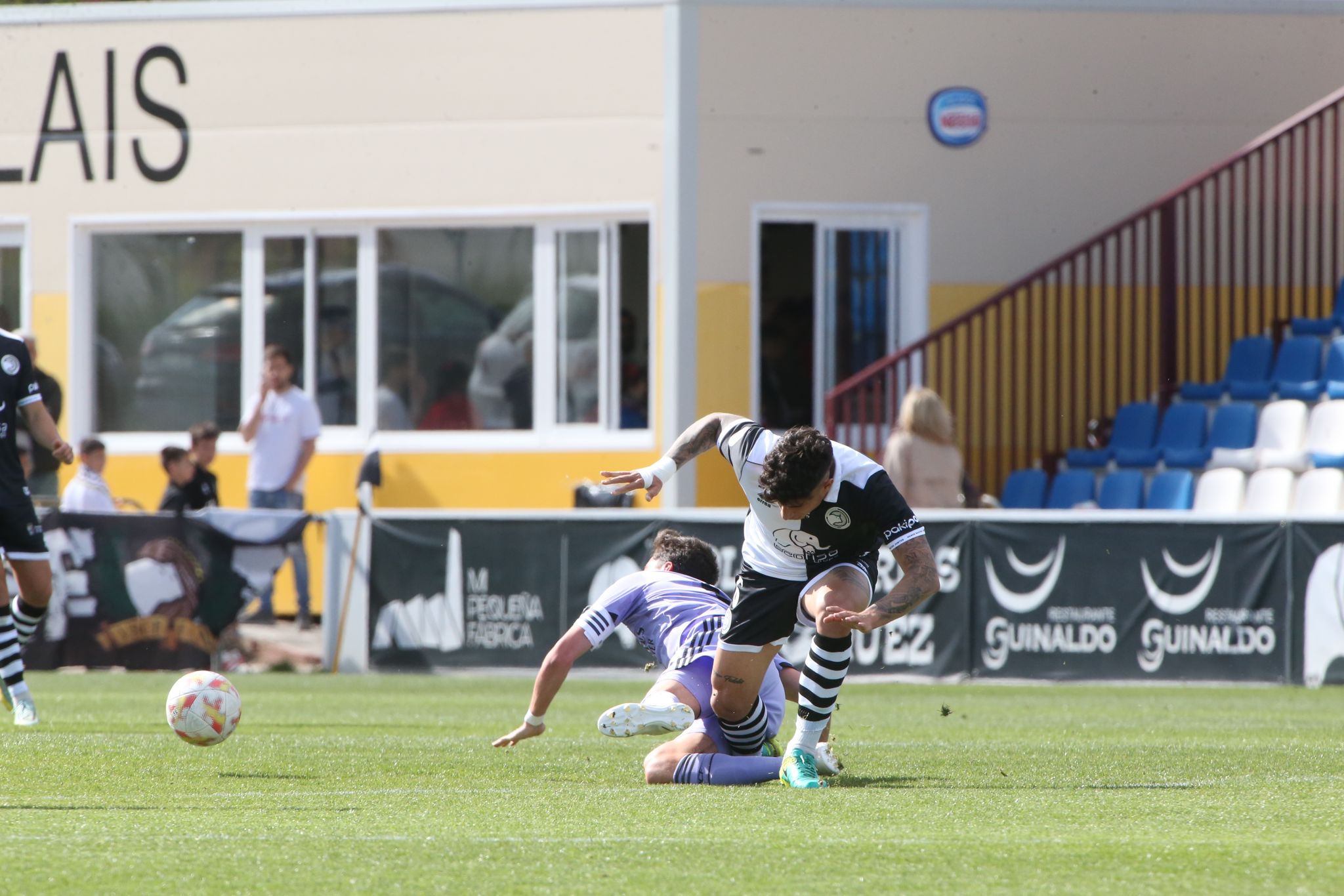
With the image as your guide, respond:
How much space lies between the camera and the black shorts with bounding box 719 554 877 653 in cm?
726

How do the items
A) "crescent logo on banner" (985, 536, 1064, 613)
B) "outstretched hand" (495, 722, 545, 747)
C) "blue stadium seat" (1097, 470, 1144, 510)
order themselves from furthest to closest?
"blue stadium seat" (1097, 470, 1144, 510) < "crescent logo on banner" (985, 536, 1064, 613) < "outstretched hand" (495, 722, 545, 747)

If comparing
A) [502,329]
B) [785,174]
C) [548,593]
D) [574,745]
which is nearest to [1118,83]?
[785,174]

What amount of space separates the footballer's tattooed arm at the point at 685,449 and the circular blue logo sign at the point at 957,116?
1130 centimetres

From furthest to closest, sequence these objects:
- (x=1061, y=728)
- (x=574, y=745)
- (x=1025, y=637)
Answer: (x=1025, y=637)
(x=1061, y=728)
(x=574, y=745)

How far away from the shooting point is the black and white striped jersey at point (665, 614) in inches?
313

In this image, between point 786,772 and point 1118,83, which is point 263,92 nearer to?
point 1118,83

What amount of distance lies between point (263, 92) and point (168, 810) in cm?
1340

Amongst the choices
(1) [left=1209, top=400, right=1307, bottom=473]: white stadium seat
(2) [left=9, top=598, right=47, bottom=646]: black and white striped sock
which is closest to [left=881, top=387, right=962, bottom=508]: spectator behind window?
(1) [left=1209, top=400, right=1307, bottom=473]: white stadium seat

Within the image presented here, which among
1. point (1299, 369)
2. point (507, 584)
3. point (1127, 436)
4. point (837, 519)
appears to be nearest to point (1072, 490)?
point (1127, 436)

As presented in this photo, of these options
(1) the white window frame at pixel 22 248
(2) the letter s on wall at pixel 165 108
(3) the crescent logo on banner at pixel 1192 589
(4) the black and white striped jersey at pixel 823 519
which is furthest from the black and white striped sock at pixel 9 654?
(1) the white window frame at pixel 22 248

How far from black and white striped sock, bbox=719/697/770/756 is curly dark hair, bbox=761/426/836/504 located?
126cm

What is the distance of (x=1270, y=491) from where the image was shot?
15.4 metres

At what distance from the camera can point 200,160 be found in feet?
62.1

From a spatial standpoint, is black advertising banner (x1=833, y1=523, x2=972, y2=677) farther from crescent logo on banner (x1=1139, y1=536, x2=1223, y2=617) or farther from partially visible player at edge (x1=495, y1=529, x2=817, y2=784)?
partially visible player at edge (x1=495, y1=529, x2=817, y2=784)
